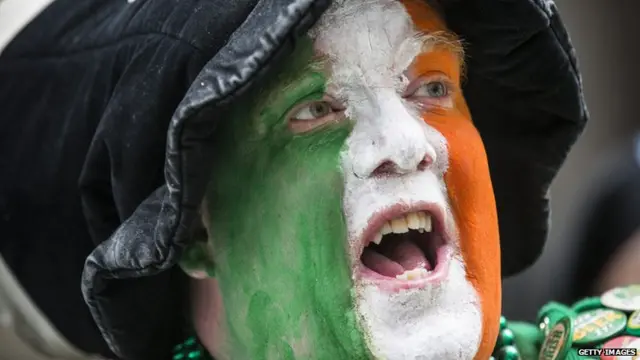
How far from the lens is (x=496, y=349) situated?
711 millimetres

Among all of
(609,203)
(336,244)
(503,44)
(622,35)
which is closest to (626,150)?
(609,203)

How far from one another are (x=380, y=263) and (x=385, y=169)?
0.06 m

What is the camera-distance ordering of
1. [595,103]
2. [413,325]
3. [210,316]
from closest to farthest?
[413,325] < [210,316] < [595,103]

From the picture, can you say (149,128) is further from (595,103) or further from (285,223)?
(595,103)

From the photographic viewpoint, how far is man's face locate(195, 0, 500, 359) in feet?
1.88

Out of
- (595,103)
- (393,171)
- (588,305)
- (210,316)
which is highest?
(393,171)

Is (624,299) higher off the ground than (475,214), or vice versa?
(475,214)

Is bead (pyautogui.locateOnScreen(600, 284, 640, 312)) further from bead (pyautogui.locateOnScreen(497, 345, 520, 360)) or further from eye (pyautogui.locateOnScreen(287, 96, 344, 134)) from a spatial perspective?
eye (pyautogui.locateOnScreen(287, 96, 344, 134))

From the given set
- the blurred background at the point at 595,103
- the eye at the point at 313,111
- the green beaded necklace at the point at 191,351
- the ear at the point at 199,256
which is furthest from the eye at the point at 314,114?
the blurred background at the point at 595,103

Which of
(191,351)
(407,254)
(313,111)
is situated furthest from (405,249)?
(191,351)

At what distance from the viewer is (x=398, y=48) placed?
611mm

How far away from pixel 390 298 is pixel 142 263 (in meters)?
0.16

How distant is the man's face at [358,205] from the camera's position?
0.57 meters

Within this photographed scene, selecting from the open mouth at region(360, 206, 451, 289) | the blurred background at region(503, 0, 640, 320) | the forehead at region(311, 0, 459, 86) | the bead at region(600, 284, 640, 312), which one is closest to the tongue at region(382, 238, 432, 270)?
the open mouth at region(360, 206, 451, 289)
